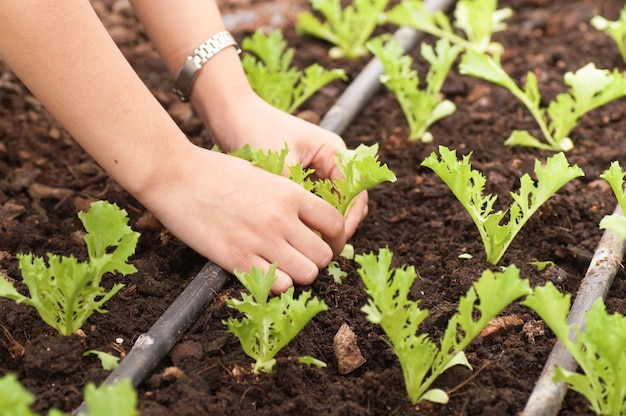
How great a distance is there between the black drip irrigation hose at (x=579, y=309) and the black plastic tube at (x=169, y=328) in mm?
793

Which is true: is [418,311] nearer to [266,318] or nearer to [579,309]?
[266,318]

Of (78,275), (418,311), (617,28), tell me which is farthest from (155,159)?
(617,28)

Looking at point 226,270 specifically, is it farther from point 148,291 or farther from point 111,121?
point 111,121

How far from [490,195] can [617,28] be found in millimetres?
1234

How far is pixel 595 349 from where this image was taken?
171 centimetres

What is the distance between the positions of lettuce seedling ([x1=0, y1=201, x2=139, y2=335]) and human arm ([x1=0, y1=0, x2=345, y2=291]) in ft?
0.35

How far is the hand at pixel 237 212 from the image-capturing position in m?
1.99

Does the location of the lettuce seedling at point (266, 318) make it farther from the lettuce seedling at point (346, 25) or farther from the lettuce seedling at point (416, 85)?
the lettuce seedling at point (346, 25)

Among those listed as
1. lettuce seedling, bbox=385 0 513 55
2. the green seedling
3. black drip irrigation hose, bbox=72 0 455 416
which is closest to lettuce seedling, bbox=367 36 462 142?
lettuce seedling, bbox=385 0 513 55

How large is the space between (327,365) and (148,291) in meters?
0.51

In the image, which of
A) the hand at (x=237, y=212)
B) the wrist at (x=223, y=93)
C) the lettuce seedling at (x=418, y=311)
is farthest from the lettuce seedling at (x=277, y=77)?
the lettuce seedling at (x=418, y=311)

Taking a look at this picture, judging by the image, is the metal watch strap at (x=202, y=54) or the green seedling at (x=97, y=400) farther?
the metal watch strap at (x=202, y=54)

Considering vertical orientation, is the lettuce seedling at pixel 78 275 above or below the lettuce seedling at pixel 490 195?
above

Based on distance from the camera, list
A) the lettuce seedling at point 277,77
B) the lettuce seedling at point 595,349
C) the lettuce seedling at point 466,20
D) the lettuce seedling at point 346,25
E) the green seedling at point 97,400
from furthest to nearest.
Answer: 1. the lettuce seedling at point 346,25
2. the lettuce seedling at point 466,20
3. the lettuce seedling at point 277,77
4. the lettuce seedling at point 595,349
5. the green seedling at point 97,400
